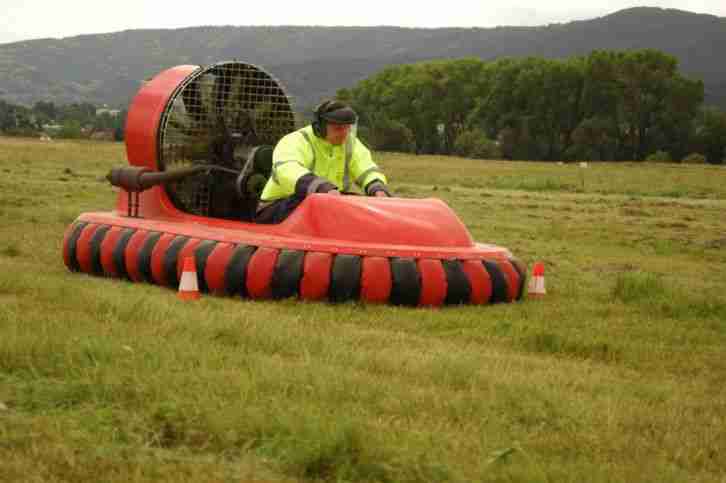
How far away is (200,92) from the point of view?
27.0 feet

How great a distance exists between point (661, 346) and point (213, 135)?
12.3ft

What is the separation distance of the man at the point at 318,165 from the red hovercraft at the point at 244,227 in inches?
9.6

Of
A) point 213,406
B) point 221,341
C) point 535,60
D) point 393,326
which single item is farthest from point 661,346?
point 535,60

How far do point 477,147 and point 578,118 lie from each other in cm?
792

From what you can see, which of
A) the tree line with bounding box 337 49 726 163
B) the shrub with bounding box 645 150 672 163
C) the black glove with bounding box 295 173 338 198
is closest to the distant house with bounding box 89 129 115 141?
the tree line with bounding box 337 49 726 163

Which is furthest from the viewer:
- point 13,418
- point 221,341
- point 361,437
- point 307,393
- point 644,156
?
point 644,156

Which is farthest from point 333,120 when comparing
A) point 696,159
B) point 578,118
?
point 578,118

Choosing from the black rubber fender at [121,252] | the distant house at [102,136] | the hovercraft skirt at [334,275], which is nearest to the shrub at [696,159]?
the distant house at [102,136]

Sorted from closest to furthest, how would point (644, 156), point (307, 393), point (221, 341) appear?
point (307, 393), point (221, 341), point (644, 156)

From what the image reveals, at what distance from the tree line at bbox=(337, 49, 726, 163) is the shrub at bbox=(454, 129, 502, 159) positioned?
50mm

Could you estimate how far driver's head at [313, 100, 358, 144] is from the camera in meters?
7.42

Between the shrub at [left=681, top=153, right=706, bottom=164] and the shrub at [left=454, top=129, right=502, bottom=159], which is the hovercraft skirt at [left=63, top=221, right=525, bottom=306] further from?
the shrub at [left=454, top=129, right=502, bottom=159]

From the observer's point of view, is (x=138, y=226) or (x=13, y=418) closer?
(x=13, y=418)

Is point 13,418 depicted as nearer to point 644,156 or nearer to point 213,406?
point 213,406
